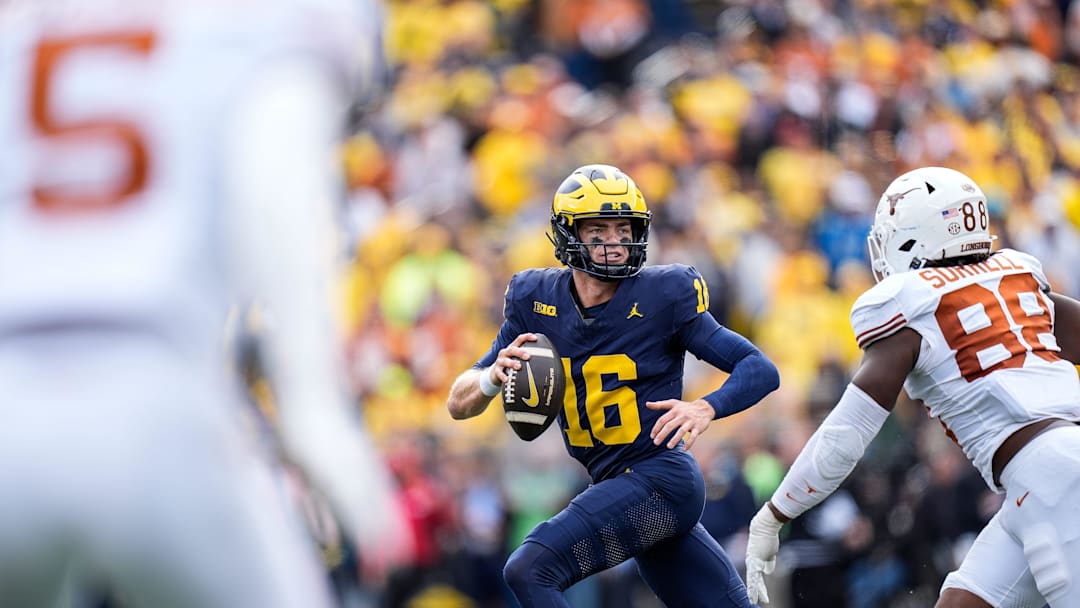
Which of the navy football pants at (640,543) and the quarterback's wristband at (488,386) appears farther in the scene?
the quarterback's wristband at (488,386)

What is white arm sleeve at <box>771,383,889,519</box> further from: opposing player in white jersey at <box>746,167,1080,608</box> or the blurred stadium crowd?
the blurred stadium crowd

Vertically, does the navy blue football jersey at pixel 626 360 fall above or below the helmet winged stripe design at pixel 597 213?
below

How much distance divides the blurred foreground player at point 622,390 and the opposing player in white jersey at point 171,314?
185 centimetres

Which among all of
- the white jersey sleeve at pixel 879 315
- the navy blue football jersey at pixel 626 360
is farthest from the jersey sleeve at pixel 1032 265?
the navy blue football jersey at pixel 626 360

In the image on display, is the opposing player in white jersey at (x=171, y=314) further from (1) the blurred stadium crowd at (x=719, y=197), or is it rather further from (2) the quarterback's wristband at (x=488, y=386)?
(1) the blurred stadium crowd at (x=719, y=197)

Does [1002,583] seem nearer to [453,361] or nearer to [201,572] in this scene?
[201,572]

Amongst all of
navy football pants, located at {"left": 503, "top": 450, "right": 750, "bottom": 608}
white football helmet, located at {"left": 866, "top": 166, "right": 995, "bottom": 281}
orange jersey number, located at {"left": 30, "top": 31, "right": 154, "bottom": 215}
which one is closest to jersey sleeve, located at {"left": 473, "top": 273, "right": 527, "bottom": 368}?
navy football pants, located at {"left": 503, "top": 450, "right": 750, "bottom": 608}

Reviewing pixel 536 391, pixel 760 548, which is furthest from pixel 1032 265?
pixel 536 391

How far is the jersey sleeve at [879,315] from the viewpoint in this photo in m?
5.21

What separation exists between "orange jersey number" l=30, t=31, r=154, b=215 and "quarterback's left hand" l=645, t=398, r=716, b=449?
225 cm

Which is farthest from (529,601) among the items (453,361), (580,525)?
(453,361)

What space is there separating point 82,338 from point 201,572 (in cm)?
58

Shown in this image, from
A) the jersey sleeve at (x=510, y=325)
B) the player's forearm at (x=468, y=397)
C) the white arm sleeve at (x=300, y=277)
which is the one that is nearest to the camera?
the white arm sleeve at (x=300, y=277)

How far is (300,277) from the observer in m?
3.32
